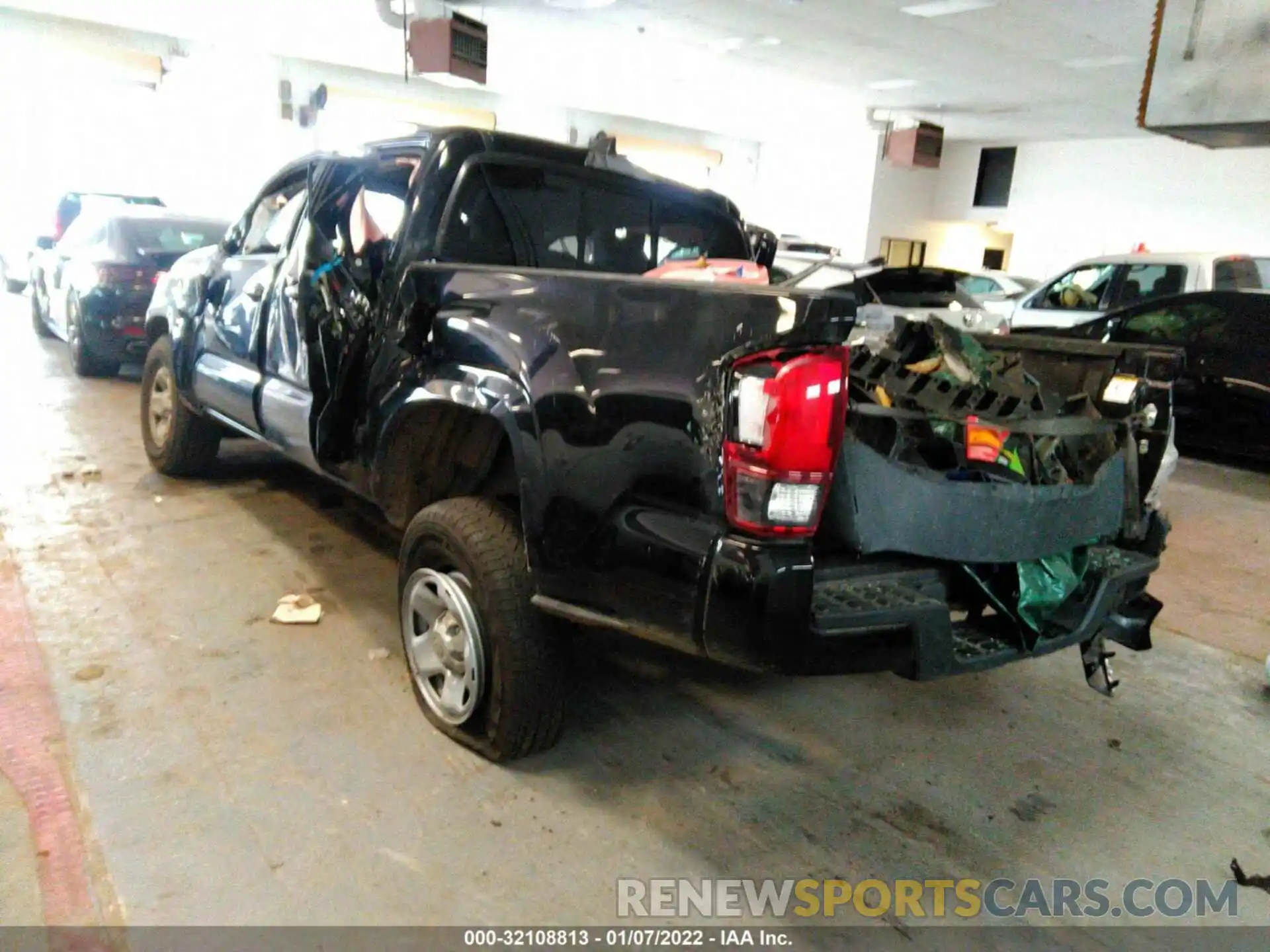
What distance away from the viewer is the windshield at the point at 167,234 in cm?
779

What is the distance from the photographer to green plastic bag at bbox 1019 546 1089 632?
238 centimetres

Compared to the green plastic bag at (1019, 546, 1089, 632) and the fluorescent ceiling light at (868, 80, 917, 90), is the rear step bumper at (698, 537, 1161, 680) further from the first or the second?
the fluorescent ceiling light at (868, 80, 917, 90)

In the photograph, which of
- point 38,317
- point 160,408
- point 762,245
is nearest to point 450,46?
point 160,408

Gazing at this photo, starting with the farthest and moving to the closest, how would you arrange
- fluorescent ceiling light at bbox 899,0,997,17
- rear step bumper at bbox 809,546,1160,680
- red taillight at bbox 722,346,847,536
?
fluorescent ceiling light at bbox 899,0,997,17 < rear step bumper at bbox 809,546,1160,680 < red taillight at bbox 722,346,847,536

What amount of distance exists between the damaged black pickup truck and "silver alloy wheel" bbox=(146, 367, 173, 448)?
1.67 meters

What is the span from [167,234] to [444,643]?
6925 millimetres

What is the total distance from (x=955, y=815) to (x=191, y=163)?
1623 centimetres

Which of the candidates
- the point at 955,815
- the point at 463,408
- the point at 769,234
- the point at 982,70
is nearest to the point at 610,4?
the point at 982,70

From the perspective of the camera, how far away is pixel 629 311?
2170 mm

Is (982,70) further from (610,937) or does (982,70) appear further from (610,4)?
(610,937)

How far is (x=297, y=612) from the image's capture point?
3.58 m

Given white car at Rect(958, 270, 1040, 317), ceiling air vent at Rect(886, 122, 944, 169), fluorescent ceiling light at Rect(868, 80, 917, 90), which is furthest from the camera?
ceiling air vent at Rect(886, 122, 944, 169)

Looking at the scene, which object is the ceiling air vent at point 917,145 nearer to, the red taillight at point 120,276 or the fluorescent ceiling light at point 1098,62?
the fluorescent ceiling light at point 1098,62

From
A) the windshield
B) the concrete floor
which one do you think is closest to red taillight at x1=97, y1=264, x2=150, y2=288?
the windshield
